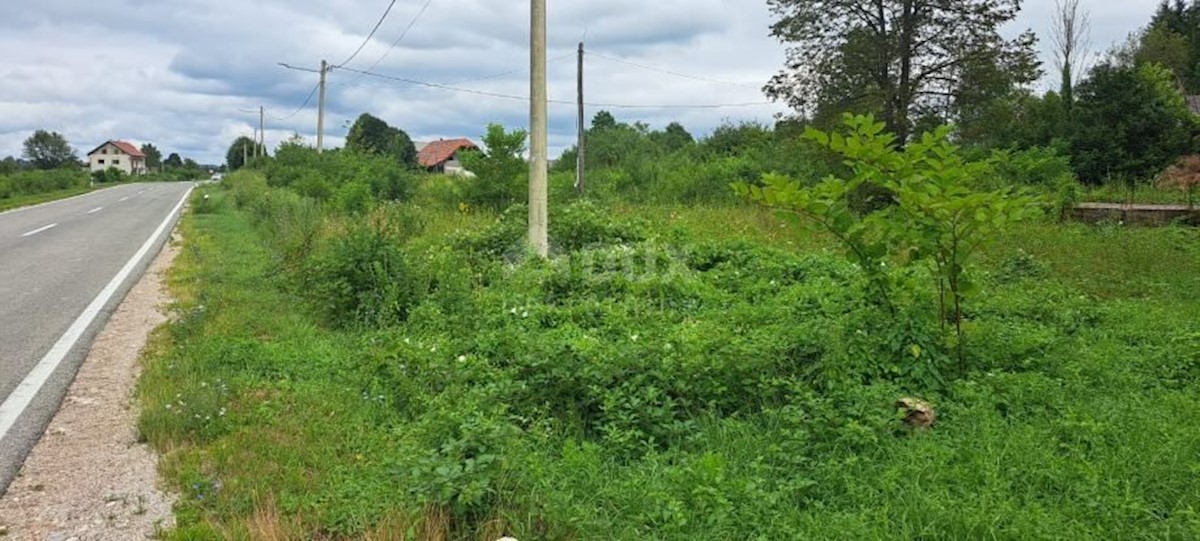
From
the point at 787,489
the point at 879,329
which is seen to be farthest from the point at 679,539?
the point at 879,329

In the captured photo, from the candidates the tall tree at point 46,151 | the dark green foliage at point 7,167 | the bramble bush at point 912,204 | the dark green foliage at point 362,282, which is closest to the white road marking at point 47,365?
the dark green foliage at point 362,282

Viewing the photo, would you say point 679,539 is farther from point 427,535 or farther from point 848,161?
point 848,161

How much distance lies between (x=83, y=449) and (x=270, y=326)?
9.08 feet

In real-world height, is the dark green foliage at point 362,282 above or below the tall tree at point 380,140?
below

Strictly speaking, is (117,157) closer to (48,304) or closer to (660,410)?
(48,304)

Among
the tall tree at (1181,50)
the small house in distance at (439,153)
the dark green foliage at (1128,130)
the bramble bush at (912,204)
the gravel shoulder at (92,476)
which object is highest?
the tall tree at (1181,50)

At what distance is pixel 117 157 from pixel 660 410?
142812 mm

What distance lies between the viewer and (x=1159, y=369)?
482 cm

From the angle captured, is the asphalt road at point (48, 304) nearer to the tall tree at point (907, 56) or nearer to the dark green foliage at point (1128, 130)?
the tall tree at point (907, 56)

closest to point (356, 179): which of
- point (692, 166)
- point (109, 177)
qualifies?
Result: point (692, 166)

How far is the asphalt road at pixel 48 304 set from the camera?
4.69 m

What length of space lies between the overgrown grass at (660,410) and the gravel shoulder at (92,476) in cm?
16

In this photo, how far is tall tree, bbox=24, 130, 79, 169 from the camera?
8462cm

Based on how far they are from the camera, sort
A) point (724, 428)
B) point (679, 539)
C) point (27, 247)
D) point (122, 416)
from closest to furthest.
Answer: point (679, 539) → point (724, 428) → point (122, 416) → point (27, 247)
